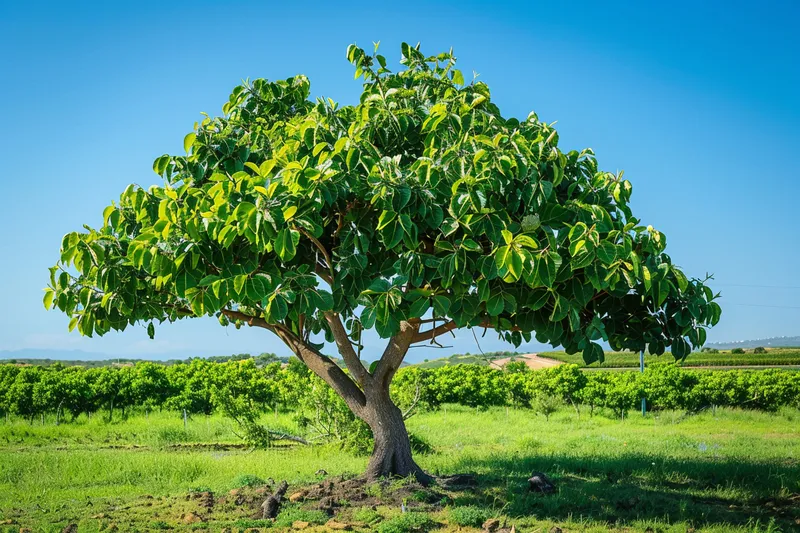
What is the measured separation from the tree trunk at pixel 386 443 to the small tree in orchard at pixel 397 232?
2.07 metres

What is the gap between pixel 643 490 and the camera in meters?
8.89

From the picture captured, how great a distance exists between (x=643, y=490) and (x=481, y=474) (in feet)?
7.52

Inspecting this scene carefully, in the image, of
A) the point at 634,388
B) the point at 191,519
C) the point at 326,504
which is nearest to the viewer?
the point at 191,519

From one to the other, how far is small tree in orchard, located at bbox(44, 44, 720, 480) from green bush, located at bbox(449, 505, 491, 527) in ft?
6.32

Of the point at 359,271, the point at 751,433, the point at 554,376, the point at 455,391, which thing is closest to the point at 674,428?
the point at 751,433

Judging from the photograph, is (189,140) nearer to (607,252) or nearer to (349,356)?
(349,356)

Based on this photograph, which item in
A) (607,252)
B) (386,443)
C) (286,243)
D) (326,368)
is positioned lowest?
(386,443)

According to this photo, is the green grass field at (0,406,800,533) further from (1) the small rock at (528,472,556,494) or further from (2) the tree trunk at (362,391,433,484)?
(2) the tree trunk at (362,391,433,484)

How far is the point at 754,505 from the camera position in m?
8.37

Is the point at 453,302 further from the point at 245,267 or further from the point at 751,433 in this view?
the point at 751,433

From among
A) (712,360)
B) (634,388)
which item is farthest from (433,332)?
(712,360)

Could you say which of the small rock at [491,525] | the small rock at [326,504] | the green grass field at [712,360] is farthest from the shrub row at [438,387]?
the green grass field at [712,360]

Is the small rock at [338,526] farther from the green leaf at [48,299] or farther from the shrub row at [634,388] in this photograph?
the shrub row at [634,388]

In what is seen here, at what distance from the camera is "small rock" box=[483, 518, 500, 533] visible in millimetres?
6452
